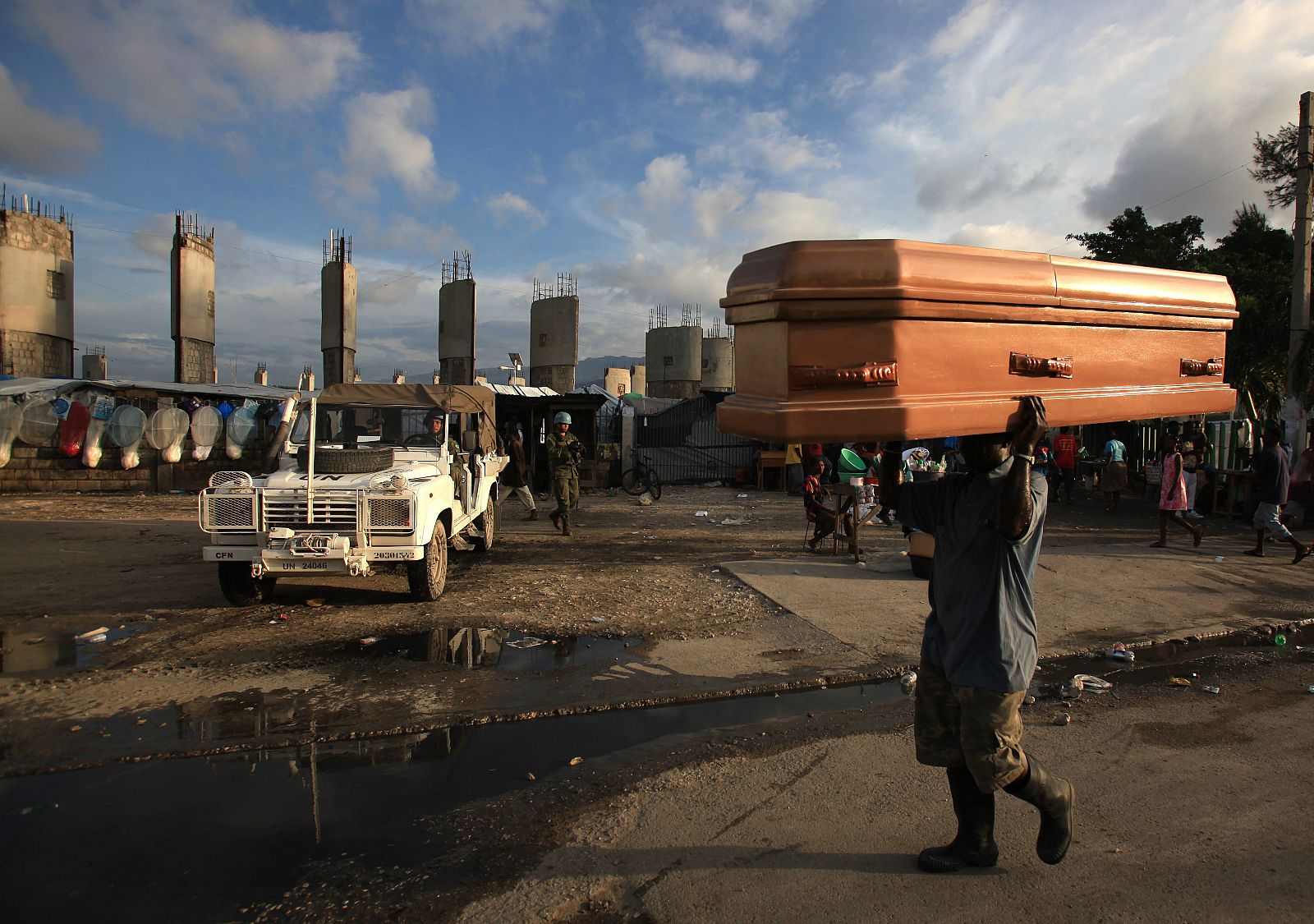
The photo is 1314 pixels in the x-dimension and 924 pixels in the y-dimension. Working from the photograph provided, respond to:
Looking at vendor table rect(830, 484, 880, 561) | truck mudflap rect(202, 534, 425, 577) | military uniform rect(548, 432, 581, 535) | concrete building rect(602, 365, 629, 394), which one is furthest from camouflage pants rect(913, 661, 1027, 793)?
concrete building rect(602, 365, 629, 394)

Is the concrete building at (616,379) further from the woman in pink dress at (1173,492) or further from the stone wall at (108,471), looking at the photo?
the woman in pink dress at (1173,492)

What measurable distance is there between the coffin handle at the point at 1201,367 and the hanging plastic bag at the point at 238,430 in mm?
18201

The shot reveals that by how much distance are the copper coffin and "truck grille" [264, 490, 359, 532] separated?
4.74 m

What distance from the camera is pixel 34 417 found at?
52.3 ft

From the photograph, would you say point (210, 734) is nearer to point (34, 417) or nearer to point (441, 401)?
point (441, 401)

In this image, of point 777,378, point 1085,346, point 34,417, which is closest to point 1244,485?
point 1085,346

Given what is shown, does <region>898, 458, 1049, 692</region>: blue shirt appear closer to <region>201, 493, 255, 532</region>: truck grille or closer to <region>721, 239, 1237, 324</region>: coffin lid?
<region>721, 239, 1237, 324</region>: coffin lid

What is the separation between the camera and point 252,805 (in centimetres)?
351

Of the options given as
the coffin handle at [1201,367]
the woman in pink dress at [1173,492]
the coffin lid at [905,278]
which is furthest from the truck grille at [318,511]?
the woman in pink dress at [1173,492]

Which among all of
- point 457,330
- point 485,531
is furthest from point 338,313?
point 485,531

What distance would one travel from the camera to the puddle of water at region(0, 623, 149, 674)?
5.51 meters

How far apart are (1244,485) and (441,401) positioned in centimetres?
1436

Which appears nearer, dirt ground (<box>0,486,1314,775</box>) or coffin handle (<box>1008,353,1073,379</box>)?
coffin handle (<box>1008,353,1073,379</box>)

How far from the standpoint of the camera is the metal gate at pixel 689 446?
20484mm
